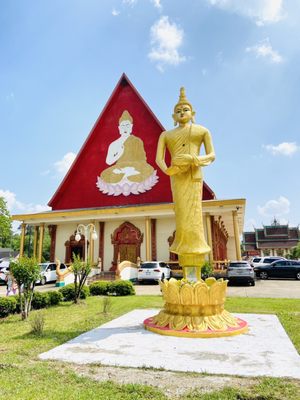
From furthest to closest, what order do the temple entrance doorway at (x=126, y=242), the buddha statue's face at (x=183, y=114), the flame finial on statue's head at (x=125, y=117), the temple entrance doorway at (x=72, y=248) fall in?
the flame finial on statue's head at (x=125, y=117), the temple entrance doorway at (x=72, y=248), the temple entrance doorway at (x=126, y=242), the buddha statue's face at (x=183, y=114)

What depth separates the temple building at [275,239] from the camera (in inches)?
2110

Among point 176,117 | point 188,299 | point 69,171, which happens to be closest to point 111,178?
point 69,171

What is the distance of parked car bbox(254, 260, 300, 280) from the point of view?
64.6 feet

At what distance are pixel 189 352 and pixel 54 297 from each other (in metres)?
6.82

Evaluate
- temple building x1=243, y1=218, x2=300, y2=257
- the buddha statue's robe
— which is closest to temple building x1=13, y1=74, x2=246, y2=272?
the buddha statue's robe

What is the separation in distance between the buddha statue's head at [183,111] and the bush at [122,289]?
786cm

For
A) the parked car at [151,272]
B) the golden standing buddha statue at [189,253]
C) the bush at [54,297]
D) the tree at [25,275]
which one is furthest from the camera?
the parked car at [151,272]

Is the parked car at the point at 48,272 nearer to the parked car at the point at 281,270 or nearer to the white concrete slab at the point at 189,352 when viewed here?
the parked car at the point at 281,270

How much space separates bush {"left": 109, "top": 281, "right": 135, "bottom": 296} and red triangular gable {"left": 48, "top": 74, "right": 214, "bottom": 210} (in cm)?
986

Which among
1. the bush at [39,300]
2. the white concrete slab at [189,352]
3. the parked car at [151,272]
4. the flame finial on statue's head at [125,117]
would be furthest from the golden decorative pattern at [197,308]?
the flame finial on statue's head at [125,117]

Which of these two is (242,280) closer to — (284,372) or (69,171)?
(284,372)

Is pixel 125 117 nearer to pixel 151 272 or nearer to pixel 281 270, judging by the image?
pixel 151 272

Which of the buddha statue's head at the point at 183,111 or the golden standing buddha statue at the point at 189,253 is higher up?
the buddha statue's head at the point at 183,111

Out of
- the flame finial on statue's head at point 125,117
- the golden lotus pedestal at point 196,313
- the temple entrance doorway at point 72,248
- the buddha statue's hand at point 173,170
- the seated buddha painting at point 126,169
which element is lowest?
the golden lotus pedestal at point 196,313
